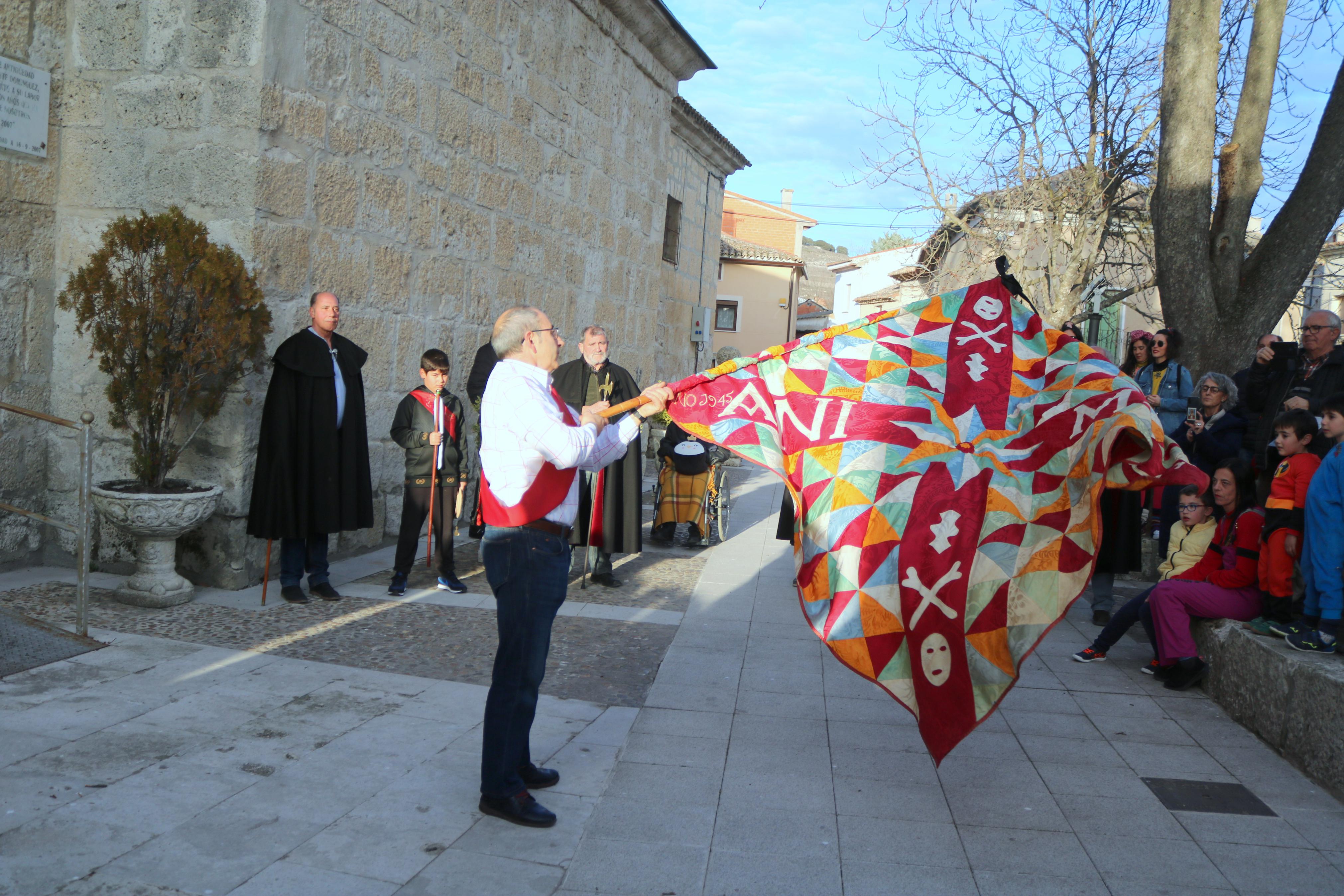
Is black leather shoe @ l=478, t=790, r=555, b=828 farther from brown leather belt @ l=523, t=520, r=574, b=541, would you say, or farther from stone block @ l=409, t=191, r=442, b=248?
stone block @ l=409, t=191, r=442, b=248

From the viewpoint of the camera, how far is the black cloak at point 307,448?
6391 mm

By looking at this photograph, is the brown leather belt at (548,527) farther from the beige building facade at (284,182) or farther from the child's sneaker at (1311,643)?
the beige building facade at (284,182)

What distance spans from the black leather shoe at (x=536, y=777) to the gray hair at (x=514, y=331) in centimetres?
159

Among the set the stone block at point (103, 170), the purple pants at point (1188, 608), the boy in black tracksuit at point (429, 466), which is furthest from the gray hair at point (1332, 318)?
the stone block at point (103, 170)

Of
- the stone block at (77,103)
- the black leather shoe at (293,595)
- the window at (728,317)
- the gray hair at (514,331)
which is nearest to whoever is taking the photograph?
the gray hair at (514,331)

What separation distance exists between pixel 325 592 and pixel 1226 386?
6.59 metres

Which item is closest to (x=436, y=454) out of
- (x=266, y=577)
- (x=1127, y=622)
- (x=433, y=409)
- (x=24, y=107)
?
(x=433, y=409)

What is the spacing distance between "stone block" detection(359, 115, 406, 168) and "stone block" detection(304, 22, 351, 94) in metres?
0.42

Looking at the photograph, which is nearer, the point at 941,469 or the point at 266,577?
the point at 941,469

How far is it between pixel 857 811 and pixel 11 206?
6.38 metres

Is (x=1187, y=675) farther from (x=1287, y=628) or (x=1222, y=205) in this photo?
(x=1222, y=205)

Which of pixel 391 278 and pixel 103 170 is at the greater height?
pixel 103 170

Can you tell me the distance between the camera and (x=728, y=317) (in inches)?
1719

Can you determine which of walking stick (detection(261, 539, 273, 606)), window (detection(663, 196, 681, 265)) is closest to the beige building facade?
walking stick (detection(261, 539, 273, 606))
